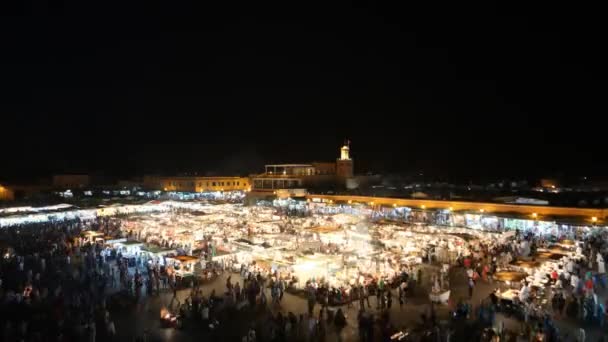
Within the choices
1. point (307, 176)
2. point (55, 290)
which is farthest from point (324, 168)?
point (55, 290)

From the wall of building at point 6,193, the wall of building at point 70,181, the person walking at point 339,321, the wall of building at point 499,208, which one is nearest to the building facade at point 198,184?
the wall of building at point 70,181

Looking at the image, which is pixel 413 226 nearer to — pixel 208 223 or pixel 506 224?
pixel 506 224

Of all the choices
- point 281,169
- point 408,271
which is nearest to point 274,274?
point 408,271

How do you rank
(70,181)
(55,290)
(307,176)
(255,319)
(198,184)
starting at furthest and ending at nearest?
(70,181) → (198,184) → (307,176) → (55,290) → (255,319)

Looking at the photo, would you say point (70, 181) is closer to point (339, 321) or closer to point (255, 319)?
point (255, 319)

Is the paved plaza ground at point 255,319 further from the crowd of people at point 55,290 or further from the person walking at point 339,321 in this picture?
the crowd of people at point 55,290

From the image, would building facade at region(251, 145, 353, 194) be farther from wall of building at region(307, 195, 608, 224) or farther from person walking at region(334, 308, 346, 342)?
person walking at region(334, 308, 346, 342)

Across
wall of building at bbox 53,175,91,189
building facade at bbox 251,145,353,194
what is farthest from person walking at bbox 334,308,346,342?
wall of building at bbox 53,175,91,189

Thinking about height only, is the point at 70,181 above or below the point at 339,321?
above

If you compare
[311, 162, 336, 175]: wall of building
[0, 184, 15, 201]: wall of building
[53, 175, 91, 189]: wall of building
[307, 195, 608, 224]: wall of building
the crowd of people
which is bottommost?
the crowd of people
